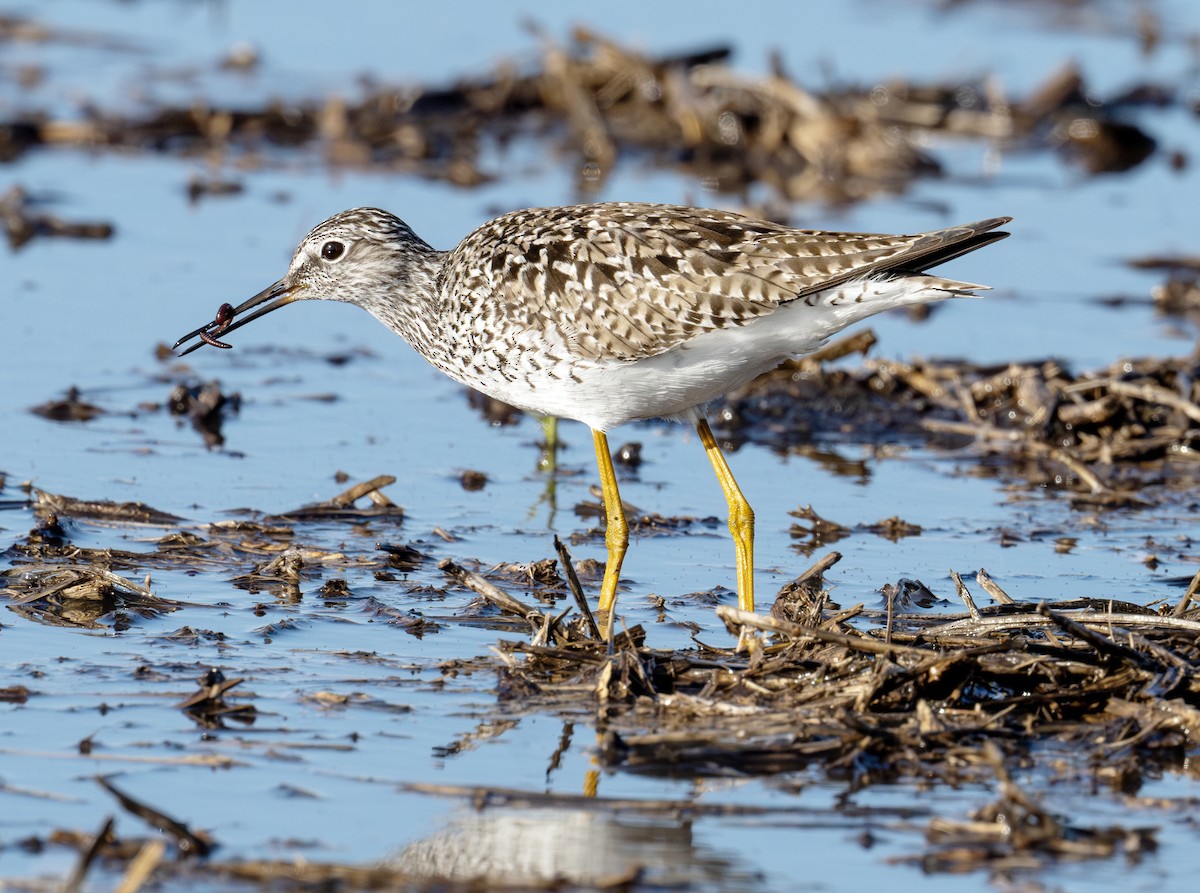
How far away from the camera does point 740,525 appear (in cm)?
891

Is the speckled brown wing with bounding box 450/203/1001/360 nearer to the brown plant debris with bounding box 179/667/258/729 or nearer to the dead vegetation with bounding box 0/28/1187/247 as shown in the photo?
the brown plant debris with bounding box 179/667/258/729

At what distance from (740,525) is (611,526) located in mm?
620

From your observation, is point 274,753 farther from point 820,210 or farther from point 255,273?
point 820,210

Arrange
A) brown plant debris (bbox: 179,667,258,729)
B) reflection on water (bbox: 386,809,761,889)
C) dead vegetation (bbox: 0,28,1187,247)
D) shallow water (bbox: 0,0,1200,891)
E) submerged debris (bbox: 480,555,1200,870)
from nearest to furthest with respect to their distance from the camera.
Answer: reflection on water (bbox: 386,809,761,889) → shallow water (bbox: 0,0,1200,891) → submerged debris (bbox: 480,555,1200,870) → brown plant debris (bbox: 179,667,258,729) → dead vegetation (bbox: 0,28,1187,247)

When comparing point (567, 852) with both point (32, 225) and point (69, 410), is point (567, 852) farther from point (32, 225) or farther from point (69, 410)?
point (32, 225)

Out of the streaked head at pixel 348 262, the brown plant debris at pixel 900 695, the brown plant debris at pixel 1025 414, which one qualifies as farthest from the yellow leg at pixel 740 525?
the brown plant debris at pixel 1025 414

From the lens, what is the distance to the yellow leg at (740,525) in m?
8.62

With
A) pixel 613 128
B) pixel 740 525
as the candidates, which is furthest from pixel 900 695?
pixel 613 128

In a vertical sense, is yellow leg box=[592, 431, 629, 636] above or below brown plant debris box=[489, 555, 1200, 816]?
above

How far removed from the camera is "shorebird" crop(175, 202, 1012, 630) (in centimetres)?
831

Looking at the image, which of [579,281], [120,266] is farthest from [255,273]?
[579,281]

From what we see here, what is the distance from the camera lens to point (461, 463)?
35.7 ft

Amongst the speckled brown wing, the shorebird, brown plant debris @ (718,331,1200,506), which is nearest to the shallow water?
brown plant debris @ (718,331,1200,506)

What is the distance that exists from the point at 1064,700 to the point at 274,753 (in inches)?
116
